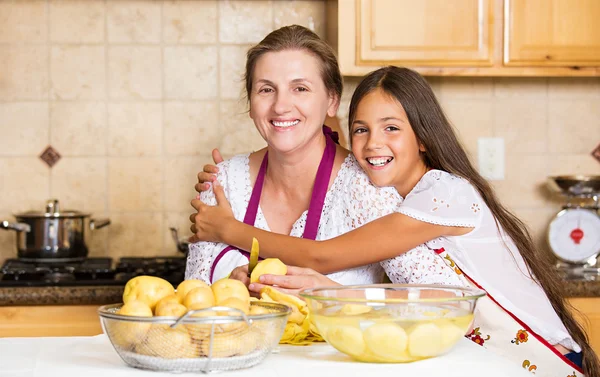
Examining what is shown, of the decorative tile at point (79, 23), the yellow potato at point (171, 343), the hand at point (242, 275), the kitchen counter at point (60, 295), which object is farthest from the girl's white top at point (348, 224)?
the decorative tile at point (79, 23)

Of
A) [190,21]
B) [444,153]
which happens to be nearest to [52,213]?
[190,21]

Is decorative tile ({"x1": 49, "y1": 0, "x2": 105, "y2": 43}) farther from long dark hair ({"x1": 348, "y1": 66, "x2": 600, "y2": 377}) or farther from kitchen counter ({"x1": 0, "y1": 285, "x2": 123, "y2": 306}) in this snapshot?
long dark hair ({"x1": 348, "y1": 66, "x2": 600, "y2": 377})

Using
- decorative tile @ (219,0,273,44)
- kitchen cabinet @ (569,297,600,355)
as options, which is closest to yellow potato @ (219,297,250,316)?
kitchen cabinet @ (569,297,600,355)

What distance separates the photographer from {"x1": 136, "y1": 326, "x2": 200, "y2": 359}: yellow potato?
93 centimetres

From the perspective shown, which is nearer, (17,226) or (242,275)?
(242,275)

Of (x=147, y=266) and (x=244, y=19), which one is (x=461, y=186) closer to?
(x=147, y=266)

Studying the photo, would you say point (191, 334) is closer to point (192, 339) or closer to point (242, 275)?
point (192, 339)

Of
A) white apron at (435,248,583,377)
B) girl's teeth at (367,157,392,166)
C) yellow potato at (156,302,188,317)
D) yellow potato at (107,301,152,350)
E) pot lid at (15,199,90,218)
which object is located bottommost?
white apron at (435,248,583,377)

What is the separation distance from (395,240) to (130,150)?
136 cm

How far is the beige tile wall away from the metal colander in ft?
5.87

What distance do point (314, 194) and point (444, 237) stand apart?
12.3 inches

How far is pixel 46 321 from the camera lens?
2.18 metres

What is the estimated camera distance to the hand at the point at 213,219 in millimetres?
1776

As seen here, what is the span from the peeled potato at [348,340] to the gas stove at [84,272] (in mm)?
1303
